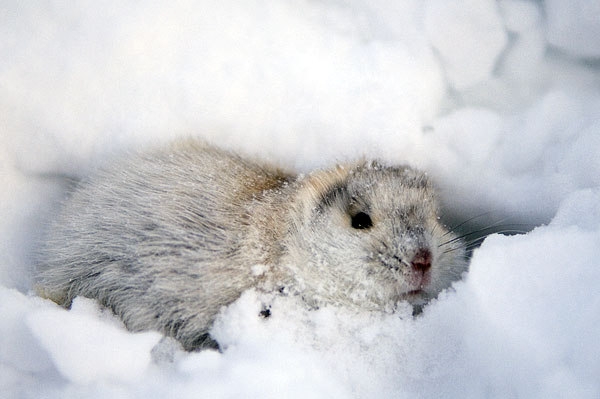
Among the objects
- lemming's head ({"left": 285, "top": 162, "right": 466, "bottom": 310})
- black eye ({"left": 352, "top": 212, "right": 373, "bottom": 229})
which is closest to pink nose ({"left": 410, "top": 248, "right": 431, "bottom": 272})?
lemming's head ({"left": 285, "top": 162, "right": 466, "bottom": 310})

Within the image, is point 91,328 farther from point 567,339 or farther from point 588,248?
point 588,248

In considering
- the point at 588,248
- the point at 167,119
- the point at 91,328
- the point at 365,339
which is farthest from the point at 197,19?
→ the point at 588,248

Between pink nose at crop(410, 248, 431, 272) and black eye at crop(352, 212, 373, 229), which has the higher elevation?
black eye at crop(352, 212, 373, 229)

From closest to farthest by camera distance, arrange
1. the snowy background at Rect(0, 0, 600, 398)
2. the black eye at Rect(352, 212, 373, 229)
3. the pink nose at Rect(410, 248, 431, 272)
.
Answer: the pink nose at Rect(410, 248, 431, 272)
the black eye at Rect(352, 212, 373, 229)
the snowy background at Rect(0, 0, 600, 398)

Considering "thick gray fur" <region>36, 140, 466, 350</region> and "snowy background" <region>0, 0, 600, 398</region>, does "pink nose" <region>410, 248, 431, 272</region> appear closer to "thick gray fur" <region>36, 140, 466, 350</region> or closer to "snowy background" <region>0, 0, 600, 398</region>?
"thick gray fur" <region>36, 140, 466, 350</region>

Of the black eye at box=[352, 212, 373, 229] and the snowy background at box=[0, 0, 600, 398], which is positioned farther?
the snowy background at box=[0, 0, 600, 398]
